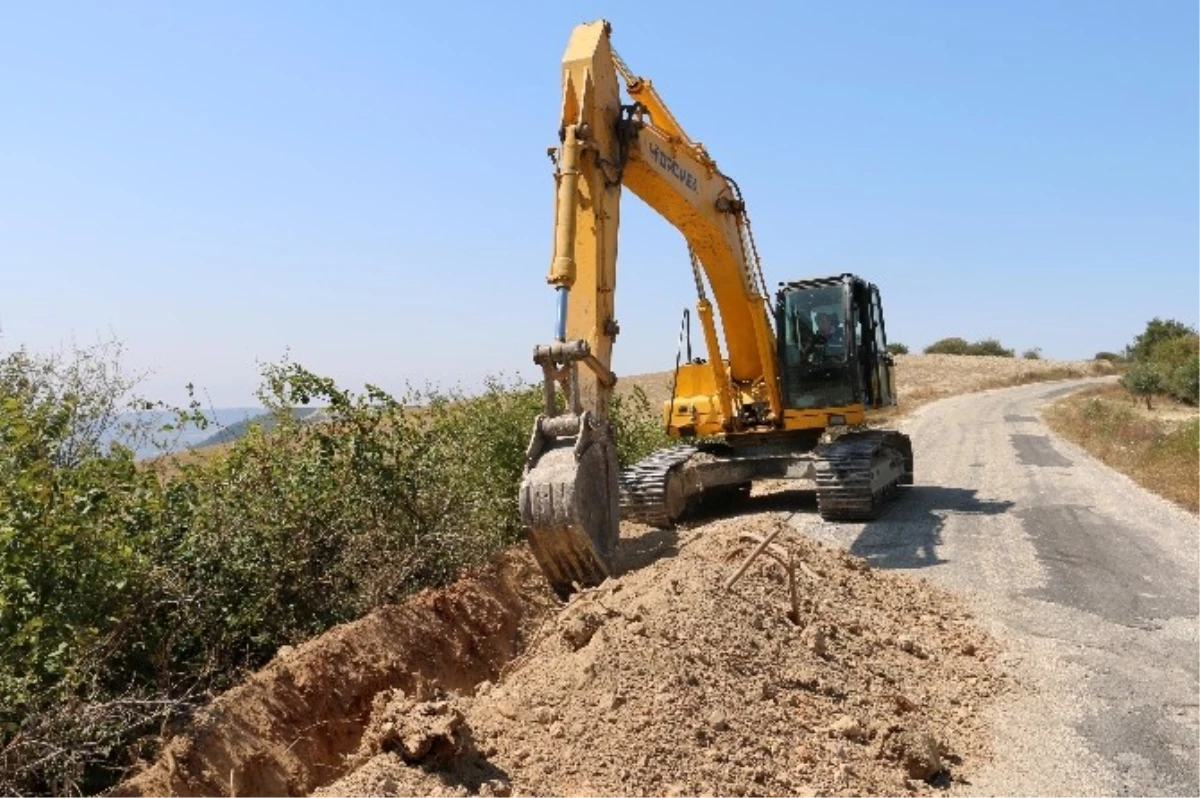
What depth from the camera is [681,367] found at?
12906 millimetres

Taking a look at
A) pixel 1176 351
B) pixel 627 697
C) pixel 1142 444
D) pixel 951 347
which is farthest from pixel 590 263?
pixel 951 347

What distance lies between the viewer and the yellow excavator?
746cm

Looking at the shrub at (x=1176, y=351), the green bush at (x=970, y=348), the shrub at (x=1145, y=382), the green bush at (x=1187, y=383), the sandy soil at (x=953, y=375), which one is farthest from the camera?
the green bush at (x=970, y=348)

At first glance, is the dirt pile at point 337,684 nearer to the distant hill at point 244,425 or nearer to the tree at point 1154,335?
the distant hill at point 244,425

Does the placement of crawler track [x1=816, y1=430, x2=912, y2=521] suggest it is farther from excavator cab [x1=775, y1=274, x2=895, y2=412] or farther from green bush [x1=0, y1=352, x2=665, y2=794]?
green bush [x1=0, y1=352, x2=665, y2=794]

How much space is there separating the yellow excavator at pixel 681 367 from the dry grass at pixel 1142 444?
151 inches

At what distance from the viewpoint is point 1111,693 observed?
19.7 ft

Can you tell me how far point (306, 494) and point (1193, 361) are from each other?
42.4 meters

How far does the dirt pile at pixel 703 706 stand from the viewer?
13.8 ft

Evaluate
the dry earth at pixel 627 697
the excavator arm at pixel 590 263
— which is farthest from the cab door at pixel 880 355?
the dry earth at pixel 627 697

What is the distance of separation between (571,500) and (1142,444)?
18.1 metres

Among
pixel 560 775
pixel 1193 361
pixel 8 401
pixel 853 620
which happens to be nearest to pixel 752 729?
pixel 560 775

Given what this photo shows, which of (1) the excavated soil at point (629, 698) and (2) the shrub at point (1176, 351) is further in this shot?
(2) the shrub at point (1176, 351)

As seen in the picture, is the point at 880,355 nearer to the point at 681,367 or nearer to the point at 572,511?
the point at 681,367
